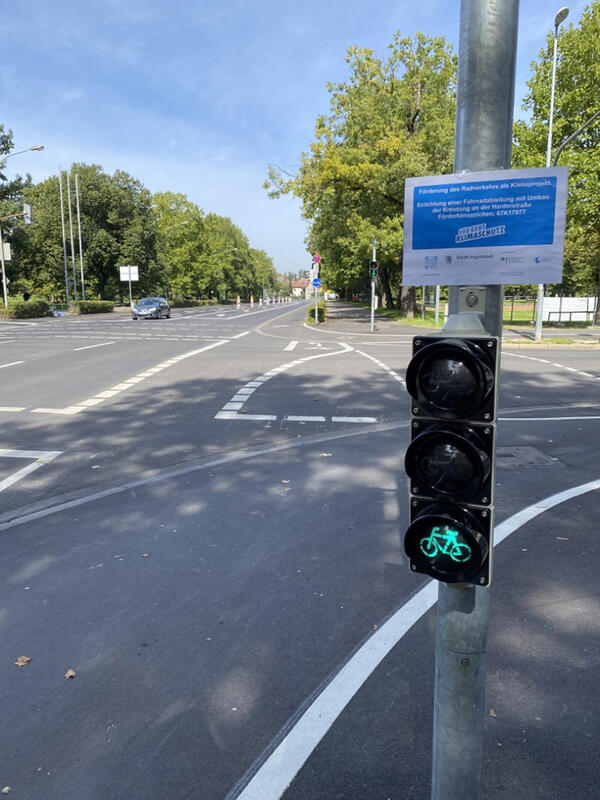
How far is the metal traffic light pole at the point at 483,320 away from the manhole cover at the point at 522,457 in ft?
17.9

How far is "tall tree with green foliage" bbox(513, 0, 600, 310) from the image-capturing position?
2777cm

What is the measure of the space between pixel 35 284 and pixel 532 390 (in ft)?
205

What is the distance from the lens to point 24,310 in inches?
1700

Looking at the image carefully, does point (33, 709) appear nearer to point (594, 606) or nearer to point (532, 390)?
point (594, 606)

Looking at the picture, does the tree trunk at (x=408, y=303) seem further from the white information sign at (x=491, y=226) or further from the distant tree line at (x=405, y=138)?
the white information sign at (x=491, y=226)

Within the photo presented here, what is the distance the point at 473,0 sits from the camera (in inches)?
69.2

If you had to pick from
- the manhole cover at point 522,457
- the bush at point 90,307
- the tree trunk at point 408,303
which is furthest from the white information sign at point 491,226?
the bush at point 90,307

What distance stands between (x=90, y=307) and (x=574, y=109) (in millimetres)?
39437

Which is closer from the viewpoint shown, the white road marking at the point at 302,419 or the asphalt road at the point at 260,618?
the asphalt road at the point at 260,618

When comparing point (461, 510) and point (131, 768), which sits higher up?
point (461, 510)

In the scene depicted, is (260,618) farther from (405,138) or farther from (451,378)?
(405,138)

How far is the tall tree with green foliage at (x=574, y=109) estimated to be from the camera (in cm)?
2777

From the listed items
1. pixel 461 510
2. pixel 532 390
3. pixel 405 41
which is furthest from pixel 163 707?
pixel 405 41

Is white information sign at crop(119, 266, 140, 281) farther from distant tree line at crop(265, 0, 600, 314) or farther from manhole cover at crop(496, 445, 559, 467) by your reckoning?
manhole cover at crop(496, 445, 559, 467)
